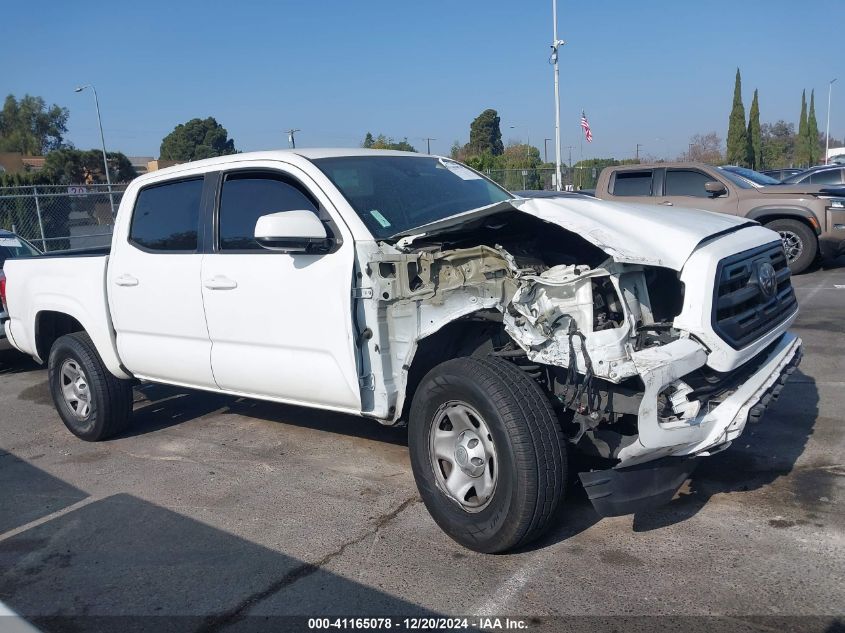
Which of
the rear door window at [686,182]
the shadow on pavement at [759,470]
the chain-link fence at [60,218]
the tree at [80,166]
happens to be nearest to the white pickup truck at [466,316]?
the shadow on pavement at [759,470]

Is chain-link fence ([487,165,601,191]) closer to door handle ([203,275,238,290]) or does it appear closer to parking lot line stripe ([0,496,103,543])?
door handle ([203,275,238,290])

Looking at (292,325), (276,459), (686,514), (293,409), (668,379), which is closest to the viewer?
(668,379)

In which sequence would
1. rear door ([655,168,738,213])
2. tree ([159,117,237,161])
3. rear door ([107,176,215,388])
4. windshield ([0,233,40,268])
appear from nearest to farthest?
rear door ([107,176,215,388]) < windshield ([0,233,40,268]) < rear door ([655,168,738,213]) < tree ([159,117,237,161])

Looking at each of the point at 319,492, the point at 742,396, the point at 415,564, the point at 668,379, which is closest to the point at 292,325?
the point at 319,492

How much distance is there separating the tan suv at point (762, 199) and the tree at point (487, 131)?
46.2 meters

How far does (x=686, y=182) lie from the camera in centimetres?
1259

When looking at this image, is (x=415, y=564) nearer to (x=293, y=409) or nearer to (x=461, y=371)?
(x=461, y=371)

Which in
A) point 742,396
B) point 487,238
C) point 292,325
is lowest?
point 742,396

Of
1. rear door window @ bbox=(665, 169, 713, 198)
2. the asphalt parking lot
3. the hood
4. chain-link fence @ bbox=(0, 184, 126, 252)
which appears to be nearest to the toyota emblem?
the hood

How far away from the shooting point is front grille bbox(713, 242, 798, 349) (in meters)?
3.47

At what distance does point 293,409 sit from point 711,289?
13.1 feet

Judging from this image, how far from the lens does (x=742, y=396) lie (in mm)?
3518

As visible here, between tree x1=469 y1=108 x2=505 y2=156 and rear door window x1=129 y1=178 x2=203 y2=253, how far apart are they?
5393cm

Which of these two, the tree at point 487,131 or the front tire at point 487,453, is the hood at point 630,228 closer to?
the front tire at point 487,453
